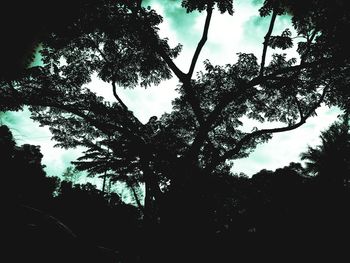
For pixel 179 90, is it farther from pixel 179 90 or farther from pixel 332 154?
pixel 332 154

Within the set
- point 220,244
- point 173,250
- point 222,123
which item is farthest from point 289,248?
point 222,123

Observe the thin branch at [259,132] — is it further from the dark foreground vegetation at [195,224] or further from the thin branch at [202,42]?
the thin branch at [202,42]

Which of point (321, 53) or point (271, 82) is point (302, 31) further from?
point (271, 82)

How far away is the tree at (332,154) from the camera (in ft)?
66.3

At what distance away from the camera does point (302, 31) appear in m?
8.27

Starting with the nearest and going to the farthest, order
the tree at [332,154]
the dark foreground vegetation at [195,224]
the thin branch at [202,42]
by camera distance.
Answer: the dark foreground vegetation at [195,224] → the thin branch at [202,42] → the tree at [332,154]

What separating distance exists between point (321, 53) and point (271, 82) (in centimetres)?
336

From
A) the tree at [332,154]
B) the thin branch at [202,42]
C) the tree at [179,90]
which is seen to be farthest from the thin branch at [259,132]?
the tree at [332,154]

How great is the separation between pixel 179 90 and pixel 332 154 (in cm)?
1805

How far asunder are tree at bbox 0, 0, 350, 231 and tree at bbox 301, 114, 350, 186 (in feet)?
35.5

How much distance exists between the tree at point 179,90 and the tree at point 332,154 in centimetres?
1083

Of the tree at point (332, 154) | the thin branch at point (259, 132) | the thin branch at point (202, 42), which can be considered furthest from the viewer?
the tree at point (332, 154)

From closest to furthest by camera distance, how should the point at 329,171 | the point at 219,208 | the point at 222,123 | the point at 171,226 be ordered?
the point at 171,226 → the point at 222,123 → the point at 219,208 → the point at 329,171

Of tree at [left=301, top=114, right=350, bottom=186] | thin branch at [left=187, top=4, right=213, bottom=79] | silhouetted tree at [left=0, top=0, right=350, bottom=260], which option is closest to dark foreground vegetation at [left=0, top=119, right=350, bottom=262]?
silhouetted tree at [left=0, top=0, right=350, bottom=260]
